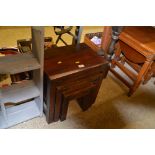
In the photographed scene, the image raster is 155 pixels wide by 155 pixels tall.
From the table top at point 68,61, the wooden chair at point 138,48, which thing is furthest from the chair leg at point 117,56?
the table top at point 68,61

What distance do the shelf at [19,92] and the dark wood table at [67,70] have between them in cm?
10

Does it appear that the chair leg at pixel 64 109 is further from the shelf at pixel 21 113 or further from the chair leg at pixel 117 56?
the chair leg at pixel 117 56

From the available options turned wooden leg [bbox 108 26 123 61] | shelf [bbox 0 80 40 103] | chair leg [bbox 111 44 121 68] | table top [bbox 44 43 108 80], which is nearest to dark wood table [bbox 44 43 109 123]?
table top [bbox 44 43 108 80]

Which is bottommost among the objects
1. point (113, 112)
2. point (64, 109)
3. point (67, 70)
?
point (113, 112)

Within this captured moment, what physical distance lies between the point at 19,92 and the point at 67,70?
417mm

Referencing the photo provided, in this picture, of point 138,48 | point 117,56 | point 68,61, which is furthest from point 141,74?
point 68,61

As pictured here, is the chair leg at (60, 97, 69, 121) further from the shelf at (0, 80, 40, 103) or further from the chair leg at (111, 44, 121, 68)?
the chair leg at (111, 44, 121, 68)

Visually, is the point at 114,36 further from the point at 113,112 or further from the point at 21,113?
the point at 21,113

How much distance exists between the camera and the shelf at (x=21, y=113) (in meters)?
1.41

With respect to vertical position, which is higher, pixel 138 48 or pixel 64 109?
pixel 138 48

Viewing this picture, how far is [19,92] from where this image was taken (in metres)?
1.28

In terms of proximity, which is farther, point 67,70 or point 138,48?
point 138,48

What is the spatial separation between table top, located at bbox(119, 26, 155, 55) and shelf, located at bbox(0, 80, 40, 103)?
1.05 meters
